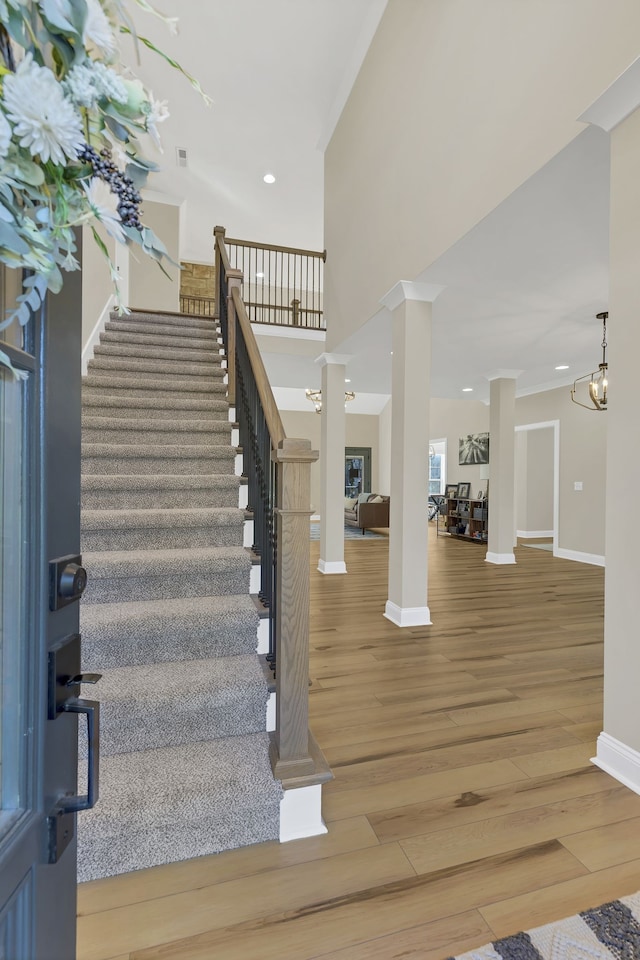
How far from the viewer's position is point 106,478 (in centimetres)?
270

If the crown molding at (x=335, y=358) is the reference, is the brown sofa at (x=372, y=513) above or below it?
below

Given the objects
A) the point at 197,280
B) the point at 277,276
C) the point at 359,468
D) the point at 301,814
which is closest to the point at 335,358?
the point at 301,814

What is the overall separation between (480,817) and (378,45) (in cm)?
549

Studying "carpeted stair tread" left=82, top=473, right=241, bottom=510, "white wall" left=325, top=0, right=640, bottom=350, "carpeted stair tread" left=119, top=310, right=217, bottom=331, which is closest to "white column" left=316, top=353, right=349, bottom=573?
"white wall" left=325, top=0, right=640, bottom=350

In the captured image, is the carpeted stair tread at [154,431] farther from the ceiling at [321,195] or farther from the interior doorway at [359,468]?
the interior doorway at [359,468]

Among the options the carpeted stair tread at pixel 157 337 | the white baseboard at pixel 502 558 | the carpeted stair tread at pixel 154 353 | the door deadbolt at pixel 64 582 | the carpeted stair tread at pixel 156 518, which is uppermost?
the carpeted stair tread at pixel 157 337

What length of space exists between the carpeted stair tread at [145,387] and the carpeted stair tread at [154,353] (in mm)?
340

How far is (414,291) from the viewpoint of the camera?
Result: 3551 mm

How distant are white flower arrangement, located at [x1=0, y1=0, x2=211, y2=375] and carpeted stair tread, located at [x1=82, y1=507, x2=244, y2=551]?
2.10 meters

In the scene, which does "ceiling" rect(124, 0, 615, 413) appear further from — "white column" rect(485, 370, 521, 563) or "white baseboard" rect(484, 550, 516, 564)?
"white baseboard" rect(484, 550, 516, 564)

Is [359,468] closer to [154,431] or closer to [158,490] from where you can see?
[154,431]

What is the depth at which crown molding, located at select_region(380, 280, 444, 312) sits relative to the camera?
11.5 ft

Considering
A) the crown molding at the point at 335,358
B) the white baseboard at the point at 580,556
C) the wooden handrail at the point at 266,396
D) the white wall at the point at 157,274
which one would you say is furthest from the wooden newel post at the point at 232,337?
the white baseboard at the point at 580,556

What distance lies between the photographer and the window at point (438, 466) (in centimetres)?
1162
